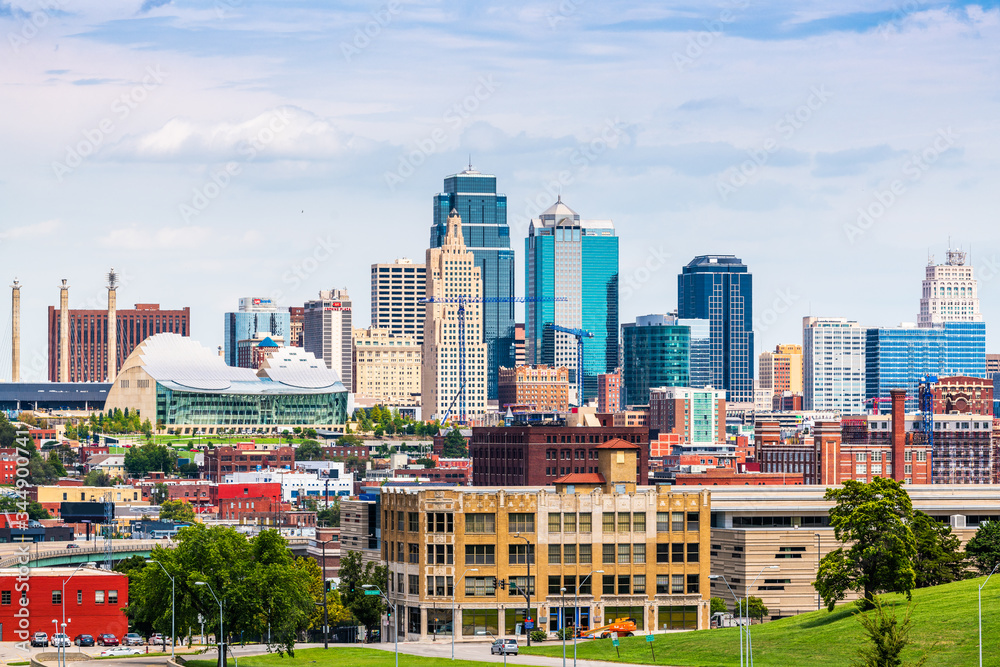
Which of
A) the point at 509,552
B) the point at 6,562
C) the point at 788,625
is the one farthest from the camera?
the point at 6,562

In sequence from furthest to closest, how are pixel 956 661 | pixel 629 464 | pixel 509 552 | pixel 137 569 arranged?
pixel 137 569 → pixel 629 464 → pixel 509 552 → pixel 956 661

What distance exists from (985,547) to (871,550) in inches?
823

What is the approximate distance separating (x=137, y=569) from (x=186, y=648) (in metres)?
19.2

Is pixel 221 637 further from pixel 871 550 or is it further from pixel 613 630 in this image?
pixel 871 550

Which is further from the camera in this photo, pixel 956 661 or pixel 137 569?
pixel 137 569

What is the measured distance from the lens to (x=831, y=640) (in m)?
100

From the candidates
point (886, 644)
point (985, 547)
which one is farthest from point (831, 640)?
point (985, 547)

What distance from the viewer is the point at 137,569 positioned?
14800 cm

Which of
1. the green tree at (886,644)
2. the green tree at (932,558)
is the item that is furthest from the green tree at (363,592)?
the green tree at (886,644)

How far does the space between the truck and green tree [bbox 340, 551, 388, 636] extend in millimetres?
14907

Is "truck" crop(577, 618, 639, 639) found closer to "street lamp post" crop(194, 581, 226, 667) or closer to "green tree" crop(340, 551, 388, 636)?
"green tree" crop(340, 551, 388, 636)

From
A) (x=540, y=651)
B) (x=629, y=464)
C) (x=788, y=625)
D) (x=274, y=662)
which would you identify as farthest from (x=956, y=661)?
(x=629, y=464)

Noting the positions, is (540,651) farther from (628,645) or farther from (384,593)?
(384,593)

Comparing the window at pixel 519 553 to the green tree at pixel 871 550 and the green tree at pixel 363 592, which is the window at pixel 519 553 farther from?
the green tree at pixel 871 550
